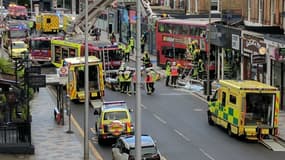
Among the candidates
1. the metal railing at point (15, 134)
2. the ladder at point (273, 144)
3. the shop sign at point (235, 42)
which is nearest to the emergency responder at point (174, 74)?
the shop sign at point (235, 42)

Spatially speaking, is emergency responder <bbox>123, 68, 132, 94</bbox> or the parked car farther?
emergency responder <bbox>123, 68, 132, 94</bbox>

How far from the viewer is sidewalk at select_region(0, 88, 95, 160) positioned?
29.0 metres

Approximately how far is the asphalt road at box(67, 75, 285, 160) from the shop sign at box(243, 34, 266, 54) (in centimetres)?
439

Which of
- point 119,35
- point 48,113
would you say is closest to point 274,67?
point 48,113

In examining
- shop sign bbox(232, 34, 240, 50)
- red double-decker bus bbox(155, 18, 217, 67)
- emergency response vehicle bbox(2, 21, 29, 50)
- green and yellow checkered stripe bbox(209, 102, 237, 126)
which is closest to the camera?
green and yellow checkered stripe bbox(209, 102, 237, 126)

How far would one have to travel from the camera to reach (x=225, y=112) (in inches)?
1334

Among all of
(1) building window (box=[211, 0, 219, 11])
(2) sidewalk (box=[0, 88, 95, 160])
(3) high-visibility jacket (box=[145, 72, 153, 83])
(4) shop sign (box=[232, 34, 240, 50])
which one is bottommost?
(2) sidewalk (box=[0, 88, 95, 160])

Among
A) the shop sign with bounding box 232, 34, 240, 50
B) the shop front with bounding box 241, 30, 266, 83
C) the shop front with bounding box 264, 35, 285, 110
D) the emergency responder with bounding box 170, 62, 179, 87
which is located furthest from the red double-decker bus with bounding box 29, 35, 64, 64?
the shop front with bounding box 264, 35, 285, 110

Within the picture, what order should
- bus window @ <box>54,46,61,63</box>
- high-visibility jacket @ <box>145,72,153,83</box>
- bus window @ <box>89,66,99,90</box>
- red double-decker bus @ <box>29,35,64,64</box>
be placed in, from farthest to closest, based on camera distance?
→ red double-decker bus @ <box>29,35,64,64</box> < bus window @ <box>54,46,61,63</box> < high-visibility jacket @ <box>145,72,153,83</box> < bus window @ <box>89,66,99,90</box>

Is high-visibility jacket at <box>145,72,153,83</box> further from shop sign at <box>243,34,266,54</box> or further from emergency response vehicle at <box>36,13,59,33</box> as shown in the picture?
emergency response vehicle at <box>36,13,59,33</box>

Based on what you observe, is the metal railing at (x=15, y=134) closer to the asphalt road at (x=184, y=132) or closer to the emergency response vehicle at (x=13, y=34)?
the asphalt road at (x=184, y=132)

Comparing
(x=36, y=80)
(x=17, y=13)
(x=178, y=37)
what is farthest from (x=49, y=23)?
(x=36, y=80)

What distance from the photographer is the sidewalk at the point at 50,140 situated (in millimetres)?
29047

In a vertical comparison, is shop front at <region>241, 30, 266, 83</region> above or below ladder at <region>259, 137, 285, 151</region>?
above
